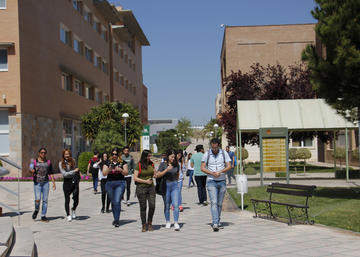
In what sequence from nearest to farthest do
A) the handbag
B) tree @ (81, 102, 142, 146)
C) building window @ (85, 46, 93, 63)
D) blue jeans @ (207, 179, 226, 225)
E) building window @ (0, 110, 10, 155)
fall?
blue jeans @ (207, 179, 226, 225)
the handbag
building window @ (0, 110, 10, 155)
tree @ (81, 102, 142, 146)
building window @ (85, 46, 93, 63)

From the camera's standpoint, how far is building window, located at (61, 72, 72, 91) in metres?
34.5

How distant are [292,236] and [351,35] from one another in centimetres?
711

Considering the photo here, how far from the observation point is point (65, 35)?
35.5 metres

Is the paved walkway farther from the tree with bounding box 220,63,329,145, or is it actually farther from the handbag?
the tree with bounding box 220,63,329,145

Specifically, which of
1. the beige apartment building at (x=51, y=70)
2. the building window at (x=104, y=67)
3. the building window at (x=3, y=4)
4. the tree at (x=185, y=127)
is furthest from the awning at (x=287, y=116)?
the tree at (x=185, y=127)

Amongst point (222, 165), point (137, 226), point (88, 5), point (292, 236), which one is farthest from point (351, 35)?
point (88, 5)

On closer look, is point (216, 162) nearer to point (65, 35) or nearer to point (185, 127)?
point (65, 35)

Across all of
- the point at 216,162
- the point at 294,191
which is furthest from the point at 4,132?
the point at 294,191

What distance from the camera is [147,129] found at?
3906 cm

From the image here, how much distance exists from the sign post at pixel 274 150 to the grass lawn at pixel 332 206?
103cm

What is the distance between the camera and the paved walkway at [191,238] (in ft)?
24.4

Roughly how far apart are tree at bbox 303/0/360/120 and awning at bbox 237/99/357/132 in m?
5.43

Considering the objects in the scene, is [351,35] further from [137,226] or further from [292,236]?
[137,226]


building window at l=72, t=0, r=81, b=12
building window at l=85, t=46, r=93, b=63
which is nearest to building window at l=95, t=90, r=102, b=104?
building window at l=85, t=46, r=93, b=63
